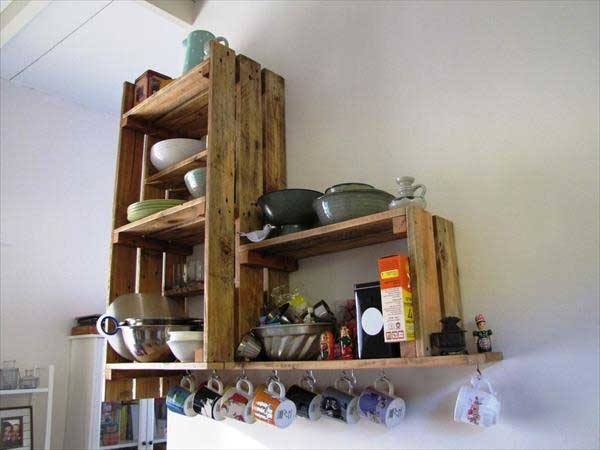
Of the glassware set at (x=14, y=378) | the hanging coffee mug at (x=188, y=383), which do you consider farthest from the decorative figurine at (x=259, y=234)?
the glassware set at (x=14, y=378)

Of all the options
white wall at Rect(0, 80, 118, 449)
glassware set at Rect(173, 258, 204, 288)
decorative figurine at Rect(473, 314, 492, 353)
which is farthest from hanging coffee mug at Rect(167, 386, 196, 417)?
white wall at Rect(0, 80, 118, 449)

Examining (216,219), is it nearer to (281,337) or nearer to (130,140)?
(281,337)

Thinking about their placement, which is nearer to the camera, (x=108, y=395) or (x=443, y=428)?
(x=443, y=428)

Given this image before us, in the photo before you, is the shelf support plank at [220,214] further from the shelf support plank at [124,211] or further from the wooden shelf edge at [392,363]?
the shelf support plank at [124,211]

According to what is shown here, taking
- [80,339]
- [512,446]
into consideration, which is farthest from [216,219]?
[80,339]

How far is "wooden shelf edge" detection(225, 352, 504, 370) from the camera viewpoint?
1.00m

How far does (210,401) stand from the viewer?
154cm

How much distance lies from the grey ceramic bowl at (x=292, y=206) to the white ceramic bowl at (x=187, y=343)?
1.34ft

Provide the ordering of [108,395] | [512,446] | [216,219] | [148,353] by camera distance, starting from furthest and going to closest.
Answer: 1. [108,395]
2. [148,353]
3. [216,219]
4. [512,446]

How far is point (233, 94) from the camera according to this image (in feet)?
5.39

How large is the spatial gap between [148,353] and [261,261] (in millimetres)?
471

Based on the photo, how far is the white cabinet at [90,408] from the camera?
2991 millimetres

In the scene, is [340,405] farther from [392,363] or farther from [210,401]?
[210,401]

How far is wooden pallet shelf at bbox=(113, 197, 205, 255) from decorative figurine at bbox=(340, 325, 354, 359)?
572 millimetres
